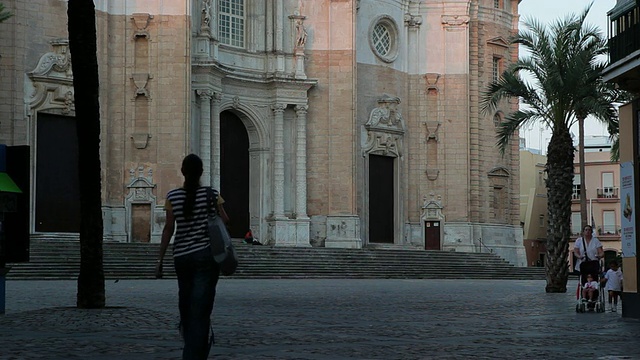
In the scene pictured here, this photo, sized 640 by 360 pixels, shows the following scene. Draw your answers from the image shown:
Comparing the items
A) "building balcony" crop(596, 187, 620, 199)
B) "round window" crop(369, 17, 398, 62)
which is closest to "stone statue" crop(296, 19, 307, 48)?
"round window" crop(369, 17, 398, 62)

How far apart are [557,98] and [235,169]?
23.7 metres

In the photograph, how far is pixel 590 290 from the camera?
19.6 m

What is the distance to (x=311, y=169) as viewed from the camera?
53531 millimetres

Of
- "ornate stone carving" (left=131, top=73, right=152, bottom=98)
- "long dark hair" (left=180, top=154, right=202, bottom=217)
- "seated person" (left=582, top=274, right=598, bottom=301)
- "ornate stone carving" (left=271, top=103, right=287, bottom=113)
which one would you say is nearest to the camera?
"long dark hair" (left=180, top=154, right=202, bottom=217)

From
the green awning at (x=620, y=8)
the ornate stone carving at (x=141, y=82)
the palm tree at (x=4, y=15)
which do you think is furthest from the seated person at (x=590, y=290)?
the ornate stone carving at (x=141, y=82)

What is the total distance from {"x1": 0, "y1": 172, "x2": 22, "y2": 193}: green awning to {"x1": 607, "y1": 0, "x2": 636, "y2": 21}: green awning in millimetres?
9319

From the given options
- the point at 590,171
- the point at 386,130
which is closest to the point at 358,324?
the point at 386,130

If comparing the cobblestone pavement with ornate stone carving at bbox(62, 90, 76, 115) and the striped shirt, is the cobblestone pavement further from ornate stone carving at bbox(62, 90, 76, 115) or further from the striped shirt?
ornate stone carving at bbox(62, 90, 76, 115)

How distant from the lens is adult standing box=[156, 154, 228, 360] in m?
9.15

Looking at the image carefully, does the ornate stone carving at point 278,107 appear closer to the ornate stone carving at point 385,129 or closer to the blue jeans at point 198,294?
the ornate stone carving at point 385,129

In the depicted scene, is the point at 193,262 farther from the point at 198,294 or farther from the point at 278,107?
the point at 278,107

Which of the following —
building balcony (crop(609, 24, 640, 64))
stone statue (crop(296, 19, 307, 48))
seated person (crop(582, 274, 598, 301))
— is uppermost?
stone statue (crop(296, 19, 307, 48))

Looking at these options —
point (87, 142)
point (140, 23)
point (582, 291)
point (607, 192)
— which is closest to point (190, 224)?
point (87, 142)

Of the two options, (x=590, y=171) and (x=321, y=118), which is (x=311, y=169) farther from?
(x=590, y=171)
